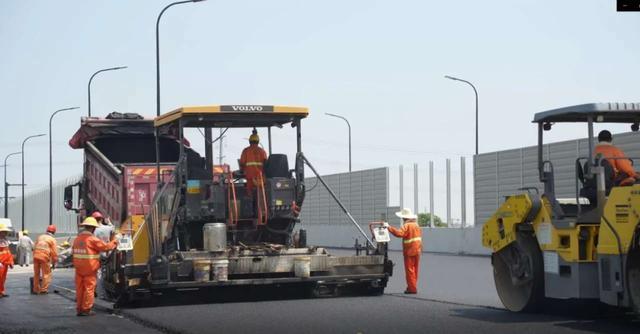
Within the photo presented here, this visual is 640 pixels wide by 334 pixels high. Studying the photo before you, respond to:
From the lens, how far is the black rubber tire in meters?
12.6

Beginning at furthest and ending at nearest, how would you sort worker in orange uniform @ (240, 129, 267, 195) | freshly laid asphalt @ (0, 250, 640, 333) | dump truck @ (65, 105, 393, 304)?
worker in orange uniform @ (240, 129, 267, 195) < dump truck @ (65, 105, 393, 304) < freshly laid asphalt @ (0, 250, 640, 333)

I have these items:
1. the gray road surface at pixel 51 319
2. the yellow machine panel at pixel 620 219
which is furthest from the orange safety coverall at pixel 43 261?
the yellow machine panel at pixel 620 219

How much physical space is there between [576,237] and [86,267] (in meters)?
6.42

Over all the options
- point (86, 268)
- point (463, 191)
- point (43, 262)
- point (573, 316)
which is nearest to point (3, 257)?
point (43, 262)

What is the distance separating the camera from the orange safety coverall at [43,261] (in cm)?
1970

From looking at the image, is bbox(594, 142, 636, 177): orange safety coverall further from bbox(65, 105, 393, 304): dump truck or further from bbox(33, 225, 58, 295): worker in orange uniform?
bbox(33, 225, 58, 295): worker in orange uniform

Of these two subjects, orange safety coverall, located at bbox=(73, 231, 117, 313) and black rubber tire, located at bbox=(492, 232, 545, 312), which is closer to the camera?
black rubber tire, located at bbox=(492, 232, 545, 312)

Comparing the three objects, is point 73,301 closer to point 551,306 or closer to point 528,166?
point 551,306

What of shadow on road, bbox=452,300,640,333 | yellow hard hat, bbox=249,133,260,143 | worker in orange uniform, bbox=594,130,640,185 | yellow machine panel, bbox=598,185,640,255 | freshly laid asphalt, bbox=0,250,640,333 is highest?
yellow hard hat, bbox=249,133,260,143

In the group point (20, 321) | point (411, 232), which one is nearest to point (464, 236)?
point (411, 232)

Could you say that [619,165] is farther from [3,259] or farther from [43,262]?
[43,262]

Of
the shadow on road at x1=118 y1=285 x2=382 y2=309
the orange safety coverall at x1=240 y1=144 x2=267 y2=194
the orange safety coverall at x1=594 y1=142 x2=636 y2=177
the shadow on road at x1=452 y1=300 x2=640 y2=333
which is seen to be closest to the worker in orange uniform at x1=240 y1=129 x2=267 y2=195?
the orange safety coverall at x1=240 y1=144 x2=267 y2=194

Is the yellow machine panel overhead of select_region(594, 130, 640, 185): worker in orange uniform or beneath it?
beneath

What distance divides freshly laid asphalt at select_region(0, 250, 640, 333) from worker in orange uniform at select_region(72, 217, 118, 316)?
0.73 feet
